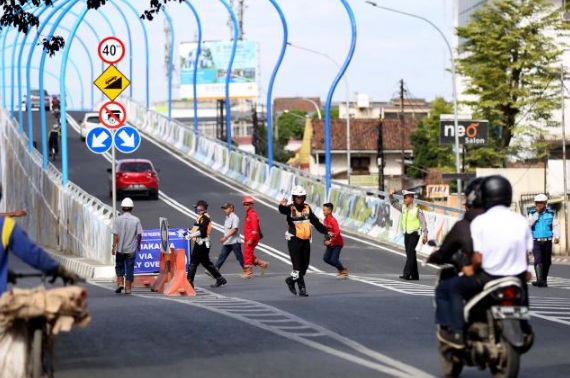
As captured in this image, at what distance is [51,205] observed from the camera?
157 ft

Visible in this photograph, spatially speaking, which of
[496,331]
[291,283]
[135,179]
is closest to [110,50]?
[291,283]

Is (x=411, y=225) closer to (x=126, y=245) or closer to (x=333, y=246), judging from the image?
(x=333, y=246)

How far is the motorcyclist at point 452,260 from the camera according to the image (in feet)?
36.5

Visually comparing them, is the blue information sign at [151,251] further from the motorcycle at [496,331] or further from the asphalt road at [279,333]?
the motorcycle at [496,331]

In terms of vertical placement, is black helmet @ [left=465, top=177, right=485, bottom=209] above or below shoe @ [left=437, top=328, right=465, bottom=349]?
above

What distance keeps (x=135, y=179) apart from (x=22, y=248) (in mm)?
45262

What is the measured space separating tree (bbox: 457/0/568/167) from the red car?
2192 centimetres

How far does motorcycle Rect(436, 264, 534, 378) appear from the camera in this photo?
1049cm

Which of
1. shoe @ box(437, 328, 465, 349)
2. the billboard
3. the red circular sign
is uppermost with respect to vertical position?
the billboard

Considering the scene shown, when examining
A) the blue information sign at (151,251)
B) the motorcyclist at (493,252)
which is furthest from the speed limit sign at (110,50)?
the motorcyclist at (493,252)

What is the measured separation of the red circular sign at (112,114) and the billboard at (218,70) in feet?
343

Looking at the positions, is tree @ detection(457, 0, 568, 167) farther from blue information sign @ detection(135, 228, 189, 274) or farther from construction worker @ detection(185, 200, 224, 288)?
construction worker @ detection(185, 200, 224, 288)

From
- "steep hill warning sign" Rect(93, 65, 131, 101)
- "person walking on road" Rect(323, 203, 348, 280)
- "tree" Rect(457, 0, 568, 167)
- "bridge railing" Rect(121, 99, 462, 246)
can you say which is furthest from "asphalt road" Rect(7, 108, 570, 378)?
"tree" Rect(457, 0, 568, 167)

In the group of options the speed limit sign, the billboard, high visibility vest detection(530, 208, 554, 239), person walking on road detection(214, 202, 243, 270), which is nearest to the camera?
high visibility vest detection(530, 208, 554, 239)
